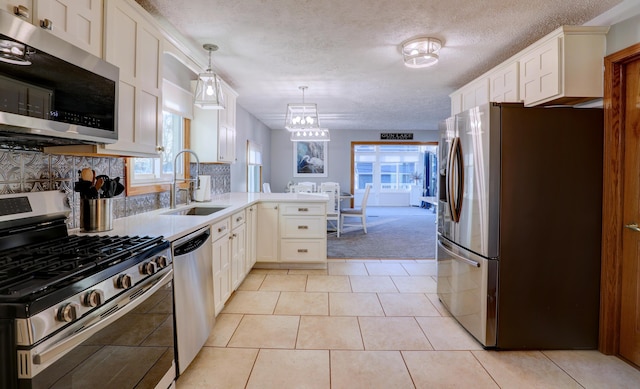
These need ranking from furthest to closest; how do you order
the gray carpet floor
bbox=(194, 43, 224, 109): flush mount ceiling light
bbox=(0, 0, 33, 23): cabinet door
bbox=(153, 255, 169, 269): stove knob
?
the gray carpet floor
bbox=(194, 43, 224, 109): flush mount ceiling light
bbox=(153, 255, 169, 269): stove knob
bbox=(0, 0, 33, 23): cabinet door

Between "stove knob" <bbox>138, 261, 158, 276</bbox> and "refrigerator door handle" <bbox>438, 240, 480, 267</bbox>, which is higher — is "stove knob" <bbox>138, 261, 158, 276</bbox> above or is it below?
above

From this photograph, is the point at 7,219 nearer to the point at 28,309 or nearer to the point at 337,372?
the point at 28,309

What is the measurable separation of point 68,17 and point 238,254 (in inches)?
84.6

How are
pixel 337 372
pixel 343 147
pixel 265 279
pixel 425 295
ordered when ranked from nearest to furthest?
pixel 337 372 < pixel 425 295 < pixel 265 279 < pixel 343 147

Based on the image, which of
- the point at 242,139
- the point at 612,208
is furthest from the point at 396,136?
the point at 612,208

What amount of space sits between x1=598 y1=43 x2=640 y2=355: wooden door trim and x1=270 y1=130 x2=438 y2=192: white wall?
6.86m

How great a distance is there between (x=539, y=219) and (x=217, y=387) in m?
2.26

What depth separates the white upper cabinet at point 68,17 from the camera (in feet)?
4.13

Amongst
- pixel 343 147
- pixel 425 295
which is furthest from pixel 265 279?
pixel 343 147

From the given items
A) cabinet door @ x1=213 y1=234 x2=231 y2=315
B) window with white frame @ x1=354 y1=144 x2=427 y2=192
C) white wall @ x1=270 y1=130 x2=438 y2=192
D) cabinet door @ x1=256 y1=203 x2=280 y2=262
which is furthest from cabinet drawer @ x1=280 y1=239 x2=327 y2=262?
window with white frame @ x1=354 y1=144 x2=427 y2=192

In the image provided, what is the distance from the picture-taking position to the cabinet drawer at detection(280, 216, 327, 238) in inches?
154

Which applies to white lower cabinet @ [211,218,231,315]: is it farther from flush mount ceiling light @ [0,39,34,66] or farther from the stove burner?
flush mount ceiling light @ [0,39,34,66]

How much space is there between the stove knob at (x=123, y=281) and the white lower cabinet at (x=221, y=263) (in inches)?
43.0

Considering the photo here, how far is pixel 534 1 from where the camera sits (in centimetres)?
210
